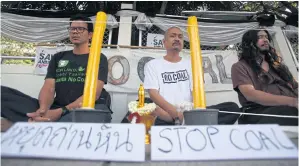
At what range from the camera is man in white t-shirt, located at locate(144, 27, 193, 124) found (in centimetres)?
132

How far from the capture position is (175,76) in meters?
1.43

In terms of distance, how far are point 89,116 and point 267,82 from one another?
3.08ft

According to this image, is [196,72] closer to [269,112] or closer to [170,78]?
[269,112]

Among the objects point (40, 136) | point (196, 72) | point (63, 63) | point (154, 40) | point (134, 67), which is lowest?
point (40, 136)

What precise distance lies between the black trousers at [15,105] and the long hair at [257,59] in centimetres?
79

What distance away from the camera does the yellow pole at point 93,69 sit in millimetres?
657

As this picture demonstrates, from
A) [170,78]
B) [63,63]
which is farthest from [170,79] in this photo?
[63,63]

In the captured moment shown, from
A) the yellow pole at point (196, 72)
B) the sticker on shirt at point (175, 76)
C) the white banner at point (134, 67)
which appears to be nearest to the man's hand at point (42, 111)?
the sticker on shirt at point (175, 76)

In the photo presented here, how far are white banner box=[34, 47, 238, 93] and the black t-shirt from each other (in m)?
0.91

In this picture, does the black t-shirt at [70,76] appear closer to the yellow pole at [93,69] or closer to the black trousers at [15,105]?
the black trousers at [15,105]

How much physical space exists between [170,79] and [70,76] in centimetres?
54

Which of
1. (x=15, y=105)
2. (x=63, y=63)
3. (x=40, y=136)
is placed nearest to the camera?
(x=40, y=136)

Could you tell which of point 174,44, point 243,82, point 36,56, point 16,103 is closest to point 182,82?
point 174,44

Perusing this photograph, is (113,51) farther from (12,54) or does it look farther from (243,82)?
(243,82)
